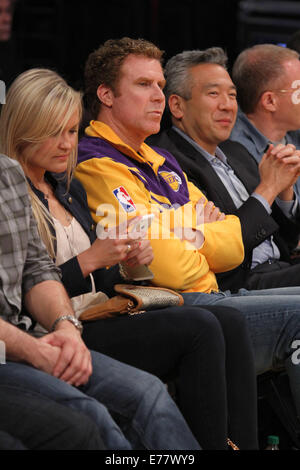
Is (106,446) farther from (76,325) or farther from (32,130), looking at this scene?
(32,130)

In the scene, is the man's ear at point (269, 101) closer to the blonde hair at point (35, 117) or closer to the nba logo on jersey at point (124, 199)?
the nba logo on jersey at point (124, 199)

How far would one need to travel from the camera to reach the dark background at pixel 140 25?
16.1 ft

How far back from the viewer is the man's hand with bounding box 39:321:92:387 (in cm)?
186

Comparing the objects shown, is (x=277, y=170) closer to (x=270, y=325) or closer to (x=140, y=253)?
(x=270, y=325)

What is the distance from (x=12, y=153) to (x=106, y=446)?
0.91 meters

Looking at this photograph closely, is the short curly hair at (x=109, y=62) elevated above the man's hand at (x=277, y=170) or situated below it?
above

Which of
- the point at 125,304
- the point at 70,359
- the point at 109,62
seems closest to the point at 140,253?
the point at 125,304

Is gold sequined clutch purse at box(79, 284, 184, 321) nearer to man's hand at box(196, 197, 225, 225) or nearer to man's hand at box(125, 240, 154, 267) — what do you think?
man's hand at box(125, 240, 154, 267)

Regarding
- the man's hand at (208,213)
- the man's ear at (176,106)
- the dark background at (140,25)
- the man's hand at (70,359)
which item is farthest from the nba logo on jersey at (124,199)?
the dark background at (140,25)

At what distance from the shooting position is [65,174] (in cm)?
235

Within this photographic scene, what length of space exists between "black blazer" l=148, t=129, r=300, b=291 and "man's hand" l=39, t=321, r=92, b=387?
105 centimetres

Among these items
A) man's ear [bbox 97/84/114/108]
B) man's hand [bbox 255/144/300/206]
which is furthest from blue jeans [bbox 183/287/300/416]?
man's ear [bbox 97/84/114/108]

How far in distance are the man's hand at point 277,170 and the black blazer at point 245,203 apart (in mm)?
92

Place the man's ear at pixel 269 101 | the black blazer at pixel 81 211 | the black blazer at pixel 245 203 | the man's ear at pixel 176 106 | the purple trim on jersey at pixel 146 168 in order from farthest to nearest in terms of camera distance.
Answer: the man's ear at pixel 269 101, the man's ear at pixel 176 106, the black blazer at pixel 245 203, the purple trim on jersey at pixel 146 168, the black blazer at pixel 81 211
